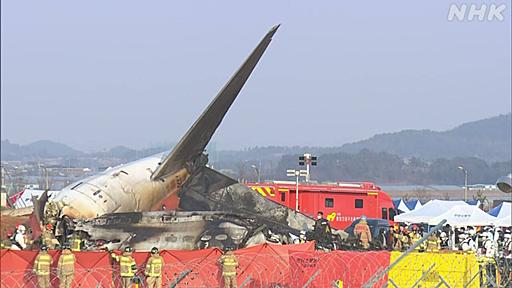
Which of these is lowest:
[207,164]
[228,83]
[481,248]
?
[481,248]

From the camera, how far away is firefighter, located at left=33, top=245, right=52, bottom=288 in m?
11.4

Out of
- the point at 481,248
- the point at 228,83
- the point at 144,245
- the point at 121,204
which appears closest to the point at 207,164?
the point at 228,83

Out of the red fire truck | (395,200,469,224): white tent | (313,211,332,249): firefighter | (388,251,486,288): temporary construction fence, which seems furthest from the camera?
the red fire truck

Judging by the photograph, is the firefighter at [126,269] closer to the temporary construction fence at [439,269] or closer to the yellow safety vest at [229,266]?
the yellow safety vest at [229,266]

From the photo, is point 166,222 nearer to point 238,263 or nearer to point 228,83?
point 238,263

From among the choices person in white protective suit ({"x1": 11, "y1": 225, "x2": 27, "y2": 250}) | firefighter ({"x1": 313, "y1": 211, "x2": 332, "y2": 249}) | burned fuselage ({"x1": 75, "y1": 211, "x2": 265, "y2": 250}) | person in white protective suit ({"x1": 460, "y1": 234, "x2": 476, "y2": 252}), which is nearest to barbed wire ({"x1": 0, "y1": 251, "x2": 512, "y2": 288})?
burned fuselage ({"x1": 75, "y1": 211, "x2": 265, "y2": 250})

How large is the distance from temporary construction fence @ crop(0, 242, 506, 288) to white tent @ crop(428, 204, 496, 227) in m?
13.4

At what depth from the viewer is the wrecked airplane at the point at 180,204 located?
18469mm

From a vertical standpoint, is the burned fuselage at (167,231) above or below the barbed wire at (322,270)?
above

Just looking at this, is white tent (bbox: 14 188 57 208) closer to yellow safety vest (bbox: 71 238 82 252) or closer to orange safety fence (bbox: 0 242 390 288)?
yellow safety vest (bbox: 71 238 82 252)

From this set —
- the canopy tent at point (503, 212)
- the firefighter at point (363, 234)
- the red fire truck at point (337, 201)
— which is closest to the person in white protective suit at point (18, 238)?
the firefighter at point (363, 234)

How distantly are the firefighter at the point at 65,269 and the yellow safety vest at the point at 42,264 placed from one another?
22cm

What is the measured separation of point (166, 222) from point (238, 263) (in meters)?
3.90

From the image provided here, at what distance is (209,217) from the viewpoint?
768 inches
